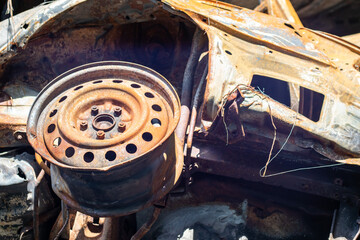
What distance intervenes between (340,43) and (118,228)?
2543mm

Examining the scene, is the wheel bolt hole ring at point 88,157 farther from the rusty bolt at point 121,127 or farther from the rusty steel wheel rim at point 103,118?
the rusty bolt at point 121,127

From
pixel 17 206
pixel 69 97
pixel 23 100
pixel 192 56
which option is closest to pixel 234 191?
pixel 192 56

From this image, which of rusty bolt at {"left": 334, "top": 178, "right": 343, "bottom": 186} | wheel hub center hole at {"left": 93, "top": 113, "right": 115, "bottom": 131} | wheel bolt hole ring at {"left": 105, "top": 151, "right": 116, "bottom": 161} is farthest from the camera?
rusty bolt at {"left": 334, "top": 178, "right": 343, "bottom": 186}

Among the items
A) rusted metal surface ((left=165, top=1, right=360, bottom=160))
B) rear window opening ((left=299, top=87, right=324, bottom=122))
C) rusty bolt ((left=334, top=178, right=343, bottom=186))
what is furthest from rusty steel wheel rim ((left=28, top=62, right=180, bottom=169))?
rusty bolt ((left=334, top=178, right=343, bottom=186))

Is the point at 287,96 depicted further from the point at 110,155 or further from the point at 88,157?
the point at 88,157

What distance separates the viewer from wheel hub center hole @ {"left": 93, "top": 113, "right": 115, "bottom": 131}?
2.38 meters

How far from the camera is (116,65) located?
2.75 meters

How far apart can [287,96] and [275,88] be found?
0.16 meters

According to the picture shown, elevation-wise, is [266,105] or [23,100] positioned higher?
[266,105]

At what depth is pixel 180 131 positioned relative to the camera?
292 centimetres

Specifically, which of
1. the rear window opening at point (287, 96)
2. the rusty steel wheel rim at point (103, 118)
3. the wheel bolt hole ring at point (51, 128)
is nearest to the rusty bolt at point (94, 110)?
the rusty steel wheel rim at point (103, 118)

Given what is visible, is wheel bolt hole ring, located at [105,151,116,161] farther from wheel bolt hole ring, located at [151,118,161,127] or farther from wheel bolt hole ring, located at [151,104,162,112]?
wheel bolt hole ring, located at [151,104,162,112]

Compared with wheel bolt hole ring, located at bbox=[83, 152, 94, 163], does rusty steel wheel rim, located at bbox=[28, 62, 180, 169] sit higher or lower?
higher

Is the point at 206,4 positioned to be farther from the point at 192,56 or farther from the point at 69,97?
the point at 69,97
